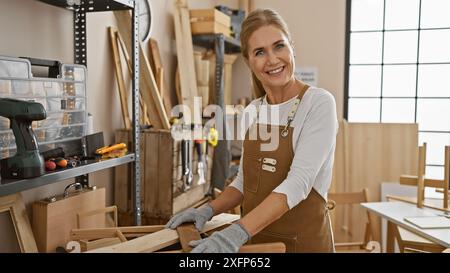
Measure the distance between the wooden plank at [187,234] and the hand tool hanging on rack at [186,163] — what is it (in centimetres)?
100

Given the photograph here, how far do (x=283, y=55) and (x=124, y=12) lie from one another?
113 cm

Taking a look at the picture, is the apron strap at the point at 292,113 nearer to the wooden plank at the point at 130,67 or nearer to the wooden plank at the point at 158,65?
the wooden plank at the point at 130,67

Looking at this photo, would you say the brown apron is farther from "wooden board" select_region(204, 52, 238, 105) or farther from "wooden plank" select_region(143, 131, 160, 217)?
"wooden board" select_region(204, 52, 238, 105)

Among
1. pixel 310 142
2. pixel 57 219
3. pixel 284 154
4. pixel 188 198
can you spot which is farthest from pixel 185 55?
pixel 310 142

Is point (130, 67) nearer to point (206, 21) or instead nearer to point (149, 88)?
point (149, 88)

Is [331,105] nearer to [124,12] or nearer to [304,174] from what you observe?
[304,174]

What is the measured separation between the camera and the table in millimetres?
2088

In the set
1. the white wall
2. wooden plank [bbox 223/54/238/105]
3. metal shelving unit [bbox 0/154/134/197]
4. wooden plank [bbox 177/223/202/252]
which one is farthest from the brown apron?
the white wall

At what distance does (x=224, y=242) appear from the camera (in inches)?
42.3

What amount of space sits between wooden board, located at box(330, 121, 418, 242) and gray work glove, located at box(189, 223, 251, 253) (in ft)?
8.60

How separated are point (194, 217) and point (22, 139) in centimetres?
59

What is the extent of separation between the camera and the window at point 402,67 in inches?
147

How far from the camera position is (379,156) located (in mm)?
3656
